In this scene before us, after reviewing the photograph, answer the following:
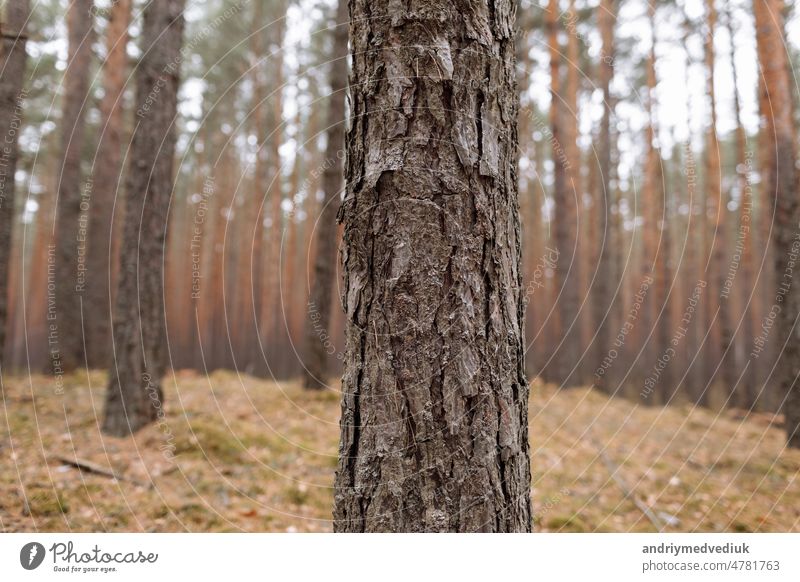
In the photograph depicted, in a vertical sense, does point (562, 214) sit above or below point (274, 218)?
below

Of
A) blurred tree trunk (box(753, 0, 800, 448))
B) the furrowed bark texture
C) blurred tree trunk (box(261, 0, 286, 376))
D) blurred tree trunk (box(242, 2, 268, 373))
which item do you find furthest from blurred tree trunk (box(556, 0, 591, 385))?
the furrowed bark texture

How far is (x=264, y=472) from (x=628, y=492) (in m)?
3.12

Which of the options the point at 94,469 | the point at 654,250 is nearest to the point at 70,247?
the point at 94,469

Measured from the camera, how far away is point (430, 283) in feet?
5.07

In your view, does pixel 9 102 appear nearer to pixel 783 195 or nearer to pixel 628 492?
pixel 628 492

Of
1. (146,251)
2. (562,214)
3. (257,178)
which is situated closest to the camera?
(146,251)

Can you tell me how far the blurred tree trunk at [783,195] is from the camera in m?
5.60

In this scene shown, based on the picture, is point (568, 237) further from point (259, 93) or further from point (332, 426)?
point (259, 93)

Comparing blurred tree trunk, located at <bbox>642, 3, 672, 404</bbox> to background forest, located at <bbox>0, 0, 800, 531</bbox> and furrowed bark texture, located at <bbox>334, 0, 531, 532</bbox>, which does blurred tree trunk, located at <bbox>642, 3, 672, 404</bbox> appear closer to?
background forest, located at <bbox>0, 0, 800, 531</bbox>

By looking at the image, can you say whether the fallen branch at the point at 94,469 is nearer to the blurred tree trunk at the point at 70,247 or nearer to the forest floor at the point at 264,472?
the forest floor at the point at 264,472

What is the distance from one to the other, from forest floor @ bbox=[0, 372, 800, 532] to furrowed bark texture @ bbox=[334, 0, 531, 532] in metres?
2.06

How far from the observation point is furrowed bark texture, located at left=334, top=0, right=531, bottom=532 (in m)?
1.54

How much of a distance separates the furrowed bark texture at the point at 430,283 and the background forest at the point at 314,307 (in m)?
0.48
